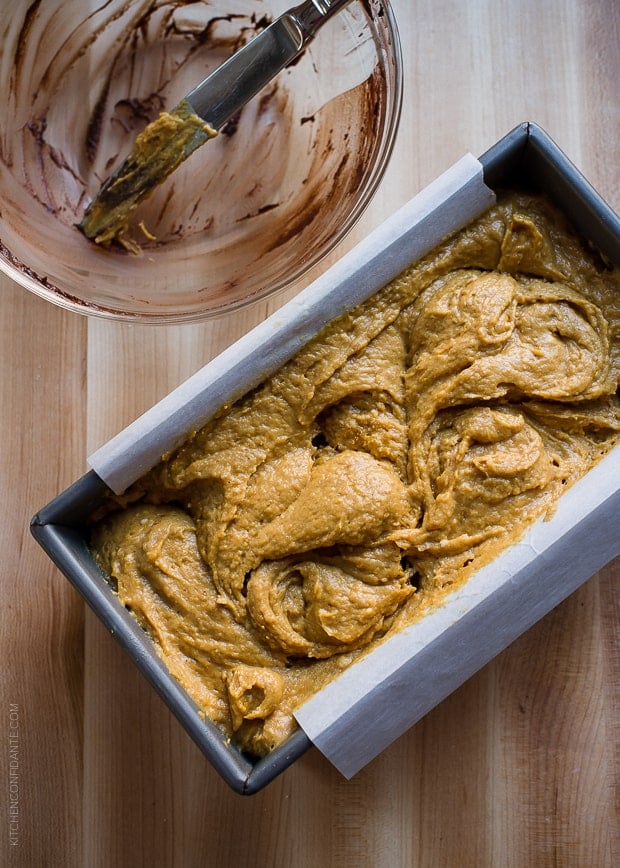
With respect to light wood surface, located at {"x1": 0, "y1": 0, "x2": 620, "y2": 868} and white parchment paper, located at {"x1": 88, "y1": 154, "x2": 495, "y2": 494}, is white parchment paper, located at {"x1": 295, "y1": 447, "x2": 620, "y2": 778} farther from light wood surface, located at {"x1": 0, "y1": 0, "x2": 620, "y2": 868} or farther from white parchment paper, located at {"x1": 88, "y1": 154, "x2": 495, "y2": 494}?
white parchment paper, located at {"x1": 88, "y1": 154, "x2": 495, "y2": 494}

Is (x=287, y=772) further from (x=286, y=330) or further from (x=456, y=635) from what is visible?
(x=286, y=330)

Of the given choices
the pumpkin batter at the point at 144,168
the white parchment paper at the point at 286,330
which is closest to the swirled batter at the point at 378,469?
the white parchment paper at the point at 286,330

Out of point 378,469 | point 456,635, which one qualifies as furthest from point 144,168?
point 456,635

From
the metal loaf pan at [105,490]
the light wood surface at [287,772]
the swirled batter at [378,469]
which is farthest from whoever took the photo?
the light wood surface at [287,772]

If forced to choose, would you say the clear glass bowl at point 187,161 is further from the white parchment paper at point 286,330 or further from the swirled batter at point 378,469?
the swirled batter at point 378,469

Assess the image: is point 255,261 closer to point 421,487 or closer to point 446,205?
point 446,205

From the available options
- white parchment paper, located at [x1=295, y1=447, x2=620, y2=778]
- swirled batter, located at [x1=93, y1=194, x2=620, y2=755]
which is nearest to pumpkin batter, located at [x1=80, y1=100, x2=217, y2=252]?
swirled batter, located at [x1=93, y1=194, x2=620, y2=755]
